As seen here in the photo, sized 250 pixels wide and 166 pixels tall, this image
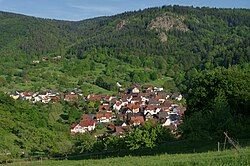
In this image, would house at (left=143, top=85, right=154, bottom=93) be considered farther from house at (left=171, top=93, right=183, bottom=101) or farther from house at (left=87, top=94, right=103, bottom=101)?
house at (left=87, top=94, right=103, bottom=101)

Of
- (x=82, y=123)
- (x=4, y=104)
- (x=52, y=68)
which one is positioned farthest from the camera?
(x=52, y=68)

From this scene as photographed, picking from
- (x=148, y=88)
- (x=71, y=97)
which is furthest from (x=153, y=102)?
(x=148, y=88)

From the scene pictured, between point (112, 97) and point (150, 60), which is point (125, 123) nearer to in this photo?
point (112, 97)

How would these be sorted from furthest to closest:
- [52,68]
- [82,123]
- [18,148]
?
[52,68] < [82,123] < [18,148]

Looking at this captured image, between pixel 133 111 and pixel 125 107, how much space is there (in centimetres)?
364

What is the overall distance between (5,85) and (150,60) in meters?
64.5

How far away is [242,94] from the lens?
35031mm

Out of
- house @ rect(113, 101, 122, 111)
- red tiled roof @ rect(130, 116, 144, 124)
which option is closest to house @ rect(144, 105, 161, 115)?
red tiled roof @ rect(130, 116, 144, 124)

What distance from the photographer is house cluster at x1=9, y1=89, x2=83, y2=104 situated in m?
118

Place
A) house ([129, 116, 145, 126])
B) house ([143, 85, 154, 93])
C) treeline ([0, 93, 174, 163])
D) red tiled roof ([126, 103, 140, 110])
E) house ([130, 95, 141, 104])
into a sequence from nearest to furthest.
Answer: treeline ([0, 93, 174, 163]), house ([129, 116, 145, 126]), red tiled roof ([126, 103, 140, 110]), house ([130, 95, 141, 104]), house ([143, 85, 154, 93])

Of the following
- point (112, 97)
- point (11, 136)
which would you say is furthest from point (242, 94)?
point (112, 97)

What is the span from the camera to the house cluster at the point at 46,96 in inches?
4639

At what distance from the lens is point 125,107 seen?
110 m

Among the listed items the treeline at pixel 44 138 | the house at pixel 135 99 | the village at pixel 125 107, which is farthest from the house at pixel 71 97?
the treeline at pixel 44 138
